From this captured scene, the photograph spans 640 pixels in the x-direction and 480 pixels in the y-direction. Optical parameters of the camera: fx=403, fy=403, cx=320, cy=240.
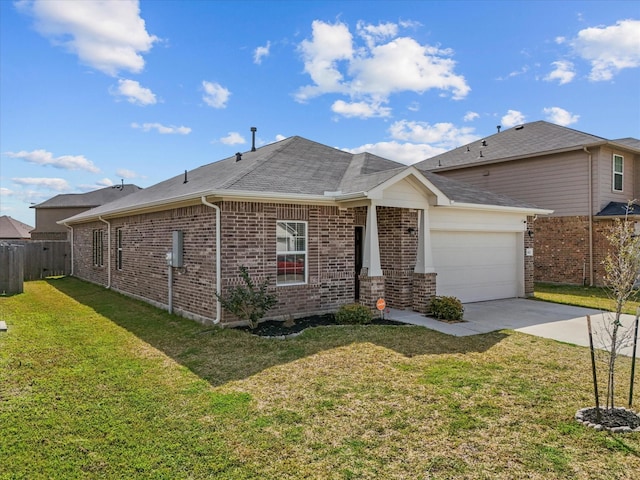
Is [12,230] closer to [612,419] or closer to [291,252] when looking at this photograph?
[291,252]

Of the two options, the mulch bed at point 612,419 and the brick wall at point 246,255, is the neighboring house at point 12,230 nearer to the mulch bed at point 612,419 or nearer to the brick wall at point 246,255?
the brick wall at point 246,255

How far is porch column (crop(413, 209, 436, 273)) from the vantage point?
9898mm

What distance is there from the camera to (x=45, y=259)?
1973cm

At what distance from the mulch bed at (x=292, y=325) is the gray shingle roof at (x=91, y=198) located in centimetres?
Result: 2928

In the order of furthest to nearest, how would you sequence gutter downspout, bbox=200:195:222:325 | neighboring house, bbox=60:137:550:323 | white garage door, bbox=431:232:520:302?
1. white garage door, bbox=431:232:520:302
2. neighboring house, bbox=60:137:550:323
3. gutter downspout, bbox=200:195:222:325

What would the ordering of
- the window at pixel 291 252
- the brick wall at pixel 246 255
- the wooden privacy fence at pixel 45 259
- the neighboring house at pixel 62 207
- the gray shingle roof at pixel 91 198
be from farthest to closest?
the neighboring house at pixel 62 207, the gray shingle roof at pixel 91 198, the wooden privacy fence at pixel 45 259, the window at pixel 291 252, the brick wall at pixel 246 255

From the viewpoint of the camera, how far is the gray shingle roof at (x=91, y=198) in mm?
33531

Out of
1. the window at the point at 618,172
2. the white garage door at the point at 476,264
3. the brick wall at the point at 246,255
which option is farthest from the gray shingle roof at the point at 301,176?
the window at the point at 618,172

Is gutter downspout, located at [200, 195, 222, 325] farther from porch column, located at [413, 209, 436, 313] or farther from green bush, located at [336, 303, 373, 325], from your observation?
porch column, located at [413, 209, 436, 313]

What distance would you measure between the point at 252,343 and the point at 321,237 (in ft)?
10.8

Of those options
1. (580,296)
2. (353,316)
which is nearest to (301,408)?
(353,316)

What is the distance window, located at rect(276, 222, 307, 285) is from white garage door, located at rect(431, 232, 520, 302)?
3.83m

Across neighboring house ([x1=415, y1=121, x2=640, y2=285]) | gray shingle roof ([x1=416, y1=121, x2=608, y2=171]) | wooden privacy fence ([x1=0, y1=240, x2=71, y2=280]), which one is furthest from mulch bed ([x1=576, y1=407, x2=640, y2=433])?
wooden privacy fence ([x1=0, y1=240, x2=71, y2=280])

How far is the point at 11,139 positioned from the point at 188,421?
1411cm
